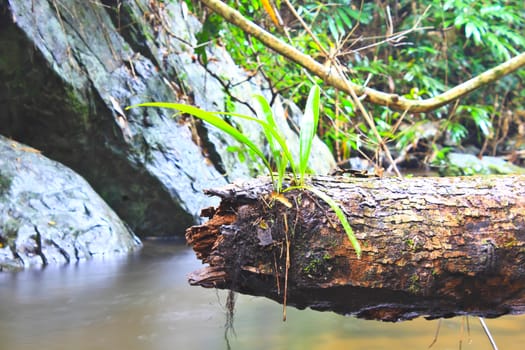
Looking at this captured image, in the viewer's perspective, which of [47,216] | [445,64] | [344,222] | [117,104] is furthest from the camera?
[445,64]

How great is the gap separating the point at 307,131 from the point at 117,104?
8.89 feet

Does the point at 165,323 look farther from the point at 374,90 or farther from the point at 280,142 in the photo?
the point at 374,90

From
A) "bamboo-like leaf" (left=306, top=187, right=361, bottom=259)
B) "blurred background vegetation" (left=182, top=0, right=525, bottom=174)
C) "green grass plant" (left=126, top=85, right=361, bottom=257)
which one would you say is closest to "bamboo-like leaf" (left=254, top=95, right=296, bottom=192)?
"green grass plant" (left=126, top=85, right=361, bottom=257)

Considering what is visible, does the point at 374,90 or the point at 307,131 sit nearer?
the point at 307,131

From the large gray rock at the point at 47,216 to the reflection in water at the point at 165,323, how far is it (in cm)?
24

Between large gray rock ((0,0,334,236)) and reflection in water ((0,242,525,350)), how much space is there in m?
1.16

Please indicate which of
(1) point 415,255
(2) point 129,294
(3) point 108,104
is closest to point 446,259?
(1) point 415,255

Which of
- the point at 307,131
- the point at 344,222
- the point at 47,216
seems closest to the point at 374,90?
the point at 307,131

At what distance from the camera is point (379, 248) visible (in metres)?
1.03

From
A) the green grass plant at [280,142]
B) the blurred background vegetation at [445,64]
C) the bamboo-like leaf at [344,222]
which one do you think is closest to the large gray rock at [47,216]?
the green grass plant at [280,142]

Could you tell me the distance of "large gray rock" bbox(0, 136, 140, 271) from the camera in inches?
108

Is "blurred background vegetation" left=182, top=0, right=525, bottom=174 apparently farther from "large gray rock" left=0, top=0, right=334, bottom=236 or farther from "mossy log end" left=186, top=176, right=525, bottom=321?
"mossy log end" left=186, top=176, right=525, bottom=321

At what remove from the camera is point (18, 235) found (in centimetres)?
274

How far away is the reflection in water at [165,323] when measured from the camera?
1667 millimetres
